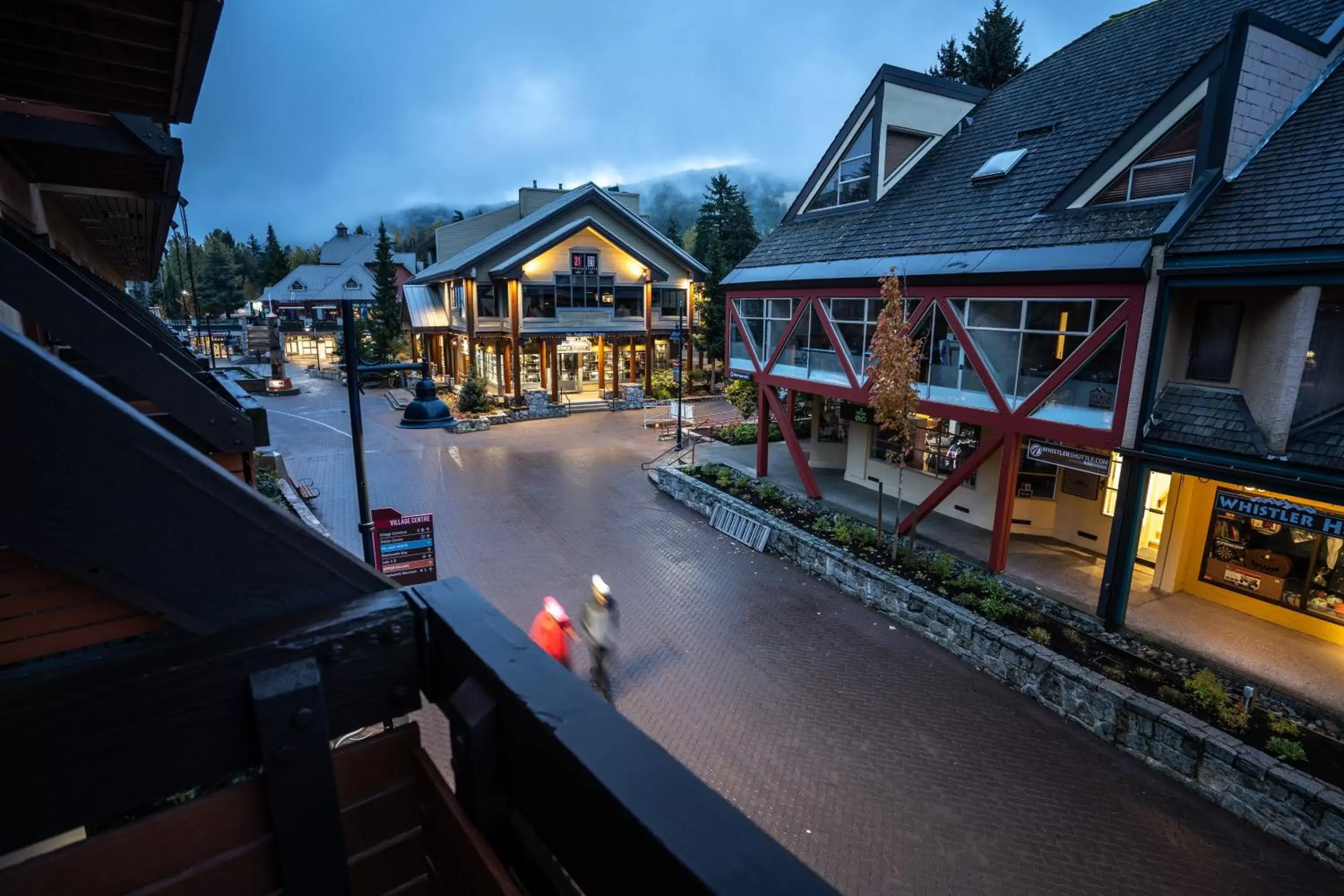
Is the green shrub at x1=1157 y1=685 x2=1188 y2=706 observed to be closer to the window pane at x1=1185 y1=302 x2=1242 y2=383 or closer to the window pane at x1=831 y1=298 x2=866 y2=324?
the window pane at x1=1185 y1=302 x2=1242 y2=383

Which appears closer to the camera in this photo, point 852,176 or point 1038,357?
point 1038,357

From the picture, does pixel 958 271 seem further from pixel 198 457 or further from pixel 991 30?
pixel 991 30

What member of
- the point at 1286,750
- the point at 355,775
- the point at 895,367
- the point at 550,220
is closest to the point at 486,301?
the point at 550,220

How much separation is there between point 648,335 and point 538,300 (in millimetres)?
6024

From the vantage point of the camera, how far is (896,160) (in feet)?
54.9

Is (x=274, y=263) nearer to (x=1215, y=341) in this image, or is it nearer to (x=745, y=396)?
(x=745, y=396)

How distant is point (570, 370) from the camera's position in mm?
35812

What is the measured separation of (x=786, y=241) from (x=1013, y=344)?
26.3 feet

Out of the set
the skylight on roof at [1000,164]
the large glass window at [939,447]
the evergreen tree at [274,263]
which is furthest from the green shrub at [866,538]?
the evergreen tree at [274,263]

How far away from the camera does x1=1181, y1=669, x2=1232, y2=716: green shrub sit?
855 centimetres

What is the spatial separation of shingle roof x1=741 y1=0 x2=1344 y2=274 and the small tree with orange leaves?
5.98 ft

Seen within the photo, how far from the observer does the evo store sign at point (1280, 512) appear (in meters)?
8.76

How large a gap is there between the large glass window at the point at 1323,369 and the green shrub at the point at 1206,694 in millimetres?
3741

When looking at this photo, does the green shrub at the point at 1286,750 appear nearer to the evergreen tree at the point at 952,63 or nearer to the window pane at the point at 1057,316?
the window pane at the point at 1057,316
